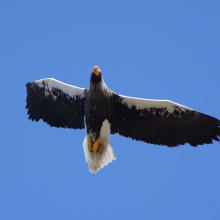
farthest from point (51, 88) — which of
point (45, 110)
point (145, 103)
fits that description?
point (145, 103)

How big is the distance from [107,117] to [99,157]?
94 centimetres

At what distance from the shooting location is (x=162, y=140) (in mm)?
11711

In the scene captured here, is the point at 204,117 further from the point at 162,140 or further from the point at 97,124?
the point at 97,124

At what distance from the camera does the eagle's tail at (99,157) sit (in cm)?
1185

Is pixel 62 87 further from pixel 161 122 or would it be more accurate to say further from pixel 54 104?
pixel 161 122

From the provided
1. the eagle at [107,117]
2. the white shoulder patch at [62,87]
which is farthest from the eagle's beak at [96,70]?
the white shoulder patch at [62,87]

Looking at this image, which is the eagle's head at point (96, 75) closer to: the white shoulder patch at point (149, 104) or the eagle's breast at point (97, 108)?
the eagle's breast at point (97, 108)

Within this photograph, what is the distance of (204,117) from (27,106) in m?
3.85

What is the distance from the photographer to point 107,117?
1155cm

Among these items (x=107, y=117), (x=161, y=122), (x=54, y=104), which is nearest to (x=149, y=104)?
(x=161, y=122)

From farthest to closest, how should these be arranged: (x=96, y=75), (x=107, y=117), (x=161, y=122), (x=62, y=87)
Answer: (x=62, y=87), (x=161, y=122), (x=107, y=117), (x=96, y=75)

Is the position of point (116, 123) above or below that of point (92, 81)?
below

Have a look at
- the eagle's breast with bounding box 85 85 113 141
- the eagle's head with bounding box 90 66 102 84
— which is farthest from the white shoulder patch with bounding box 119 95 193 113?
the eagle's head with bounding box 90 66 102 84

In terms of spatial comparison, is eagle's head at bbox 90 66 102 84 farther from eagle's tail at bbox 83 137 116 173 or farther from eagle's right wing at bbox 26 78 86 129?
eagle's tail at bbox 83 137 116 173
